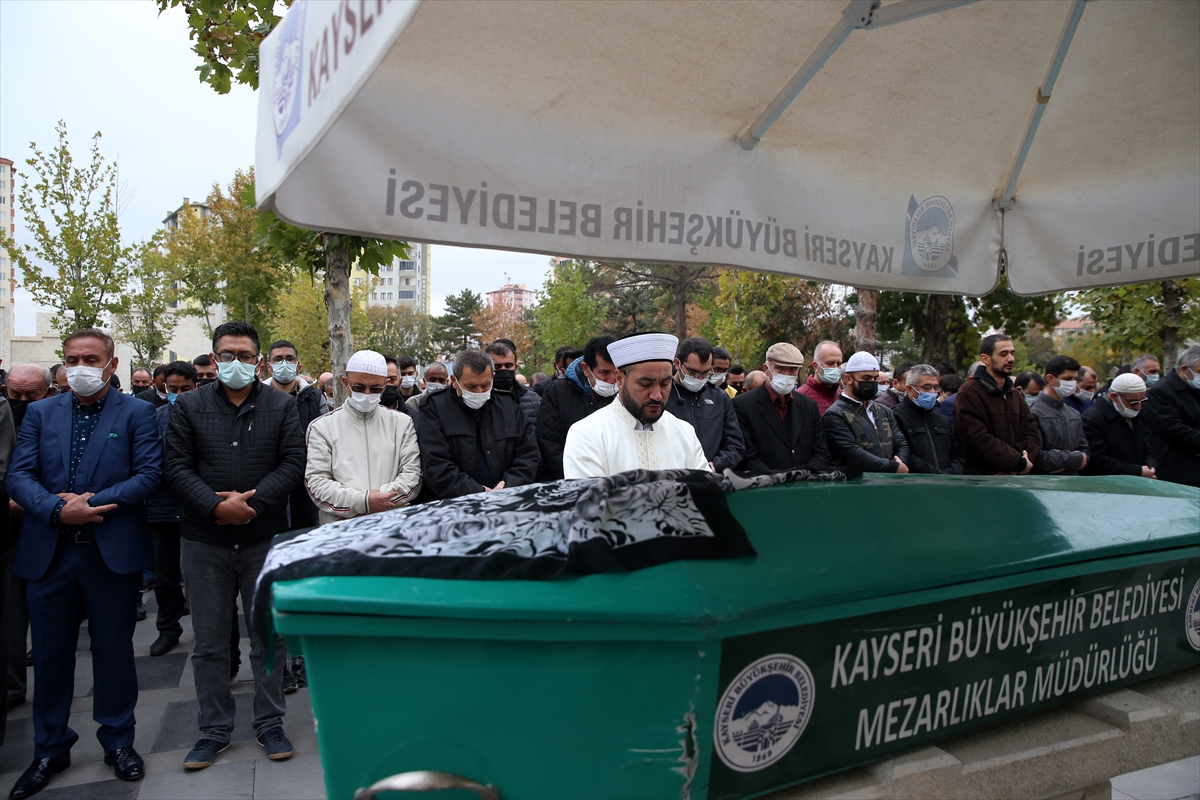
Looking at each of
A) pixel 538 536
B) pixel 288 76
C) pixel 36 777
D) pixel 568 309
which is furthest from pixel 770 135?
pixel 568 309

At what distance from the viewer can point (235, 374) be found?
4383mm

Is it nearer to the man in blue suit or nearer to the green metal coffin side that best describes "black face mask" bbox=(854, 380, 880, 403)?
the green metal coffin side

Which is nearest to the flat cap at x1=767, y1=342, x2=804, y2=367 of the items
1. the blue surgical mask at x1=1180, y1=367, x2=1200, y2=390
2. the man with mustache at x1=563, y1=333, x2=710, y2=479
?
the man with mustache at x1=563, y1=333, x2=710, y2=479

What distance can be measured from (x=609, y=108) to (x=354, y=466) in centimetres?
268

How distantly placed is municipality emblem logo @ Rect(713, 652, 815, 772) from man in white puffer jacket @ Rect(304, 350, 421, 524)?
2.85 m

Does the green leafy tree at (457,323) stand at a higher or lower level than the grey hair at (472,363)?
higher

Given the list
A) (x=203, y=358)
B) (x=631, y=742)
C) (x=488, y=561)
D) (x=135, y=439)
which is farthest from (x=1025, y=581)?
(x=203, y=358)

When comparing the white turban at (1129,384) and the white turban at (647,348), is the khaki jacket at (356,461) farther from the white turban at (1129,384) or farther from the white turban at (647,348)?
the white turban at (1129,384)

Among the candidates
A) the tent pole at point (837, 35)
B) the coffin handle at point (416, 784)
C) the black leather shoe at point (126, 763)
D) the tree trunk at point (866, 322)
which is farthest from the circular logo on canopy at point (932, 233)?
the tree trunk at point (866, 322)

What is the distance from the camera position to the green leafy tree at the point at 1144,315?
15938 millimetres

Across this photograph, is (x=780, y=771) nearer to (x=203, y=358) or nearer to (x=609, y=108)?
(x=609, y=108)

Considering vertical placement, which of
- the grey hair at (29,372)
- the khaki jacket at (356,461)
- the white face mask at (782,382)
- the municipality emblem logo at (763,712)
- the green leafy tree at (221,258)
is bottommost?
the municipality emblem logo at (763,712)

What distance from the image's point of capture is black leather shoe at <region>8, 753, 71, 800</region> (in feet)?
12.7

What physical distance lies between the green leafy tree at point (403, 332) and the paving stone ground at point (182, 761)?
6647 centimetres
